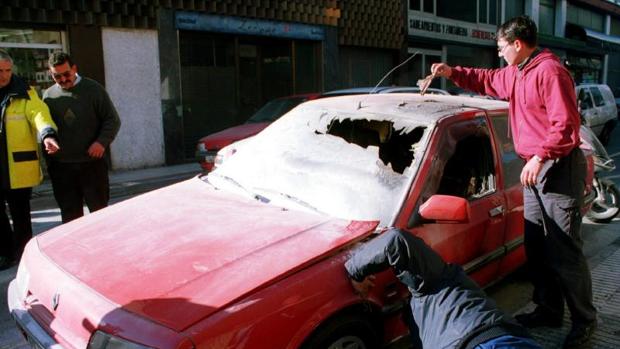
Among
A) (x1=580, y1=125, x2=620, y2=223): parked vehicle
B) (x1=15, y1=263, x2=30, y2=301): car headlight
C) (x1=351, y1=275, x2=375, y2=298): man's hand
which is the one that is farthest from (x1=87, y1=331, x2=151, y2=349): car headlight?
(x1=580, y1=125, x2=620, y2=223): parked vehicle

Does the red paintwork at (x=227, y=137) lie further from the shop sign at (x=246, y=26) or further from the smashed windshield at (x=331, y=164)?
the smashed windshield at (x=331, y=164)

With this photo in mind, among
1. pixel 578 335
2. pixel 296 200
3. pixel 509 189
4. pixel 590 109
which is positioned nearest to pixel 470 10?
pixel 590 109

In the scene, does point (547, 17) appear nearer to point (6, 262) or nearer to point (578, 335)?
point (578, 335)

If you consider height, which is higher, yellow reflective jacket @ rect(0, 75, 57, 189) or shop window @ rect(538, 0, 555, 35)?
shop window @ rect(538, 0, 555, 35)

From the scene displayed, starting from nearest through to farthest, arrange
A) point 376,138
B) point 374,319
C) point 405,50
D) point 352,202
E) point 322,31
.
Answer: point 374,319 → point 352,202 → point 376,138 → point 322,31 → point 405,50

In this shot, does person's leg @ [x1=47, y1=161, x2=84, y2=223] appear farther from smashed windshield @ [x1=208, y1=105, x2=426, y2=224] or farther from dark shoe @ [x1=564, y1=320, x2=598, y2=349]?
dark shoe @ [x1=564, y1=320, x2=598, y2=349]

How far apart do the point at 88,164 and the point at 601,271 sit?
443 cm

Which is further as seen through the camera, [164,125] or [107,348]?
[164,125]

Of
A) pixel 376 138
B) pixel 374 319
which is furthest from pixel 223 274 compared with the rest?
pixel 376 138

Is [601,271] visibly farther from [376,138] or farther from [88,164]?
[88,164]

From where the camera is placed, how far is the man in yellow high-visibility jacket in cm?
416

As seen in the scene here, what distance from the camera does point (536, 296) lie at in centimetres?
346

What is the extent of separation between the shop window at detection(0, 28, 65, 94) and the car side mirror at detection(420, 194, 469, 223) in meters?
8.64

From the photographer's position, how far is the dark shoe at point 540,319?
135 inches
